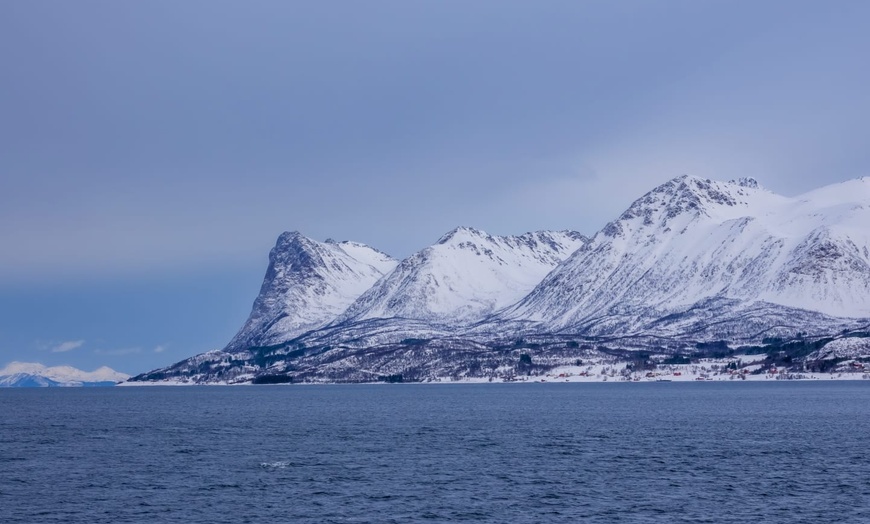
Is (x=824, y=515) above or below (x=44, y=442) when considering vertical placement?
below

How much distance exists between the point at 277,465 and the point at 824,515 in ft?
221

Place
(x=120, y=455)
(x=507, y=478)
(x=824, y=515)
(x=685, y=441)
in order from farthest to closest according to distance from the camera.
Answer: (x=685, y=441), (x=120, y=455), (x=507, y=478), (x=824, y=515)

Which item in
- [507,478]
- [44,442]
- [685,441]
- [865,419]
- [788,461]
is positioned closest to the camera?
[507,478]

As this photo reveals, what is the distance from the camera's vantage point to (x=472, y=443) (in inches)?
6004

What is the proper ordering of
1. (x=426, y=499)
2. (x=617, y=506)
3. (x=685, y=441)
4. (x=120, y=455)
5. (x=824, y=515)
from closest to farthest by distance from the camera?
(x=824, y=515), (x=617, y=506), (x=426, y=499), (x=120, y=455), (x=685, y=441)

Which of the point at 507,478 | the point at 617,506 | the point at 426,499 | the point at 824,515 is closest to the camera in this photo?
the point at 824,515

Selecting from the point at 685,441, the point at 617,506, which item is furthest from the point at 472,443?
the point at 617,506

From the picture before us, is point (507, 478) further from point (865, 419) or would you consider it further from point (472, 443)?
point (865, 419)

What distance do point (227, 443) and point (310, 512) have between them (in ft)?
222

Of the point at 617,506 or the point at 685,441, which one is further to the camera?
the point at 685,441

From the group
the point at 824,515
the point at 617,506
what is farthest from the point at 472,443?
the point at 824,515

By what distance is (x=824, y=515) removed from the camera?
3460 inches

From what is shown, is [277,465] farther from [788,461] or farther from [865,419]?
[865,419]

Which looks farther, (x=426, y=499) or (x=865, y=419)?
(x=865, y=419)
